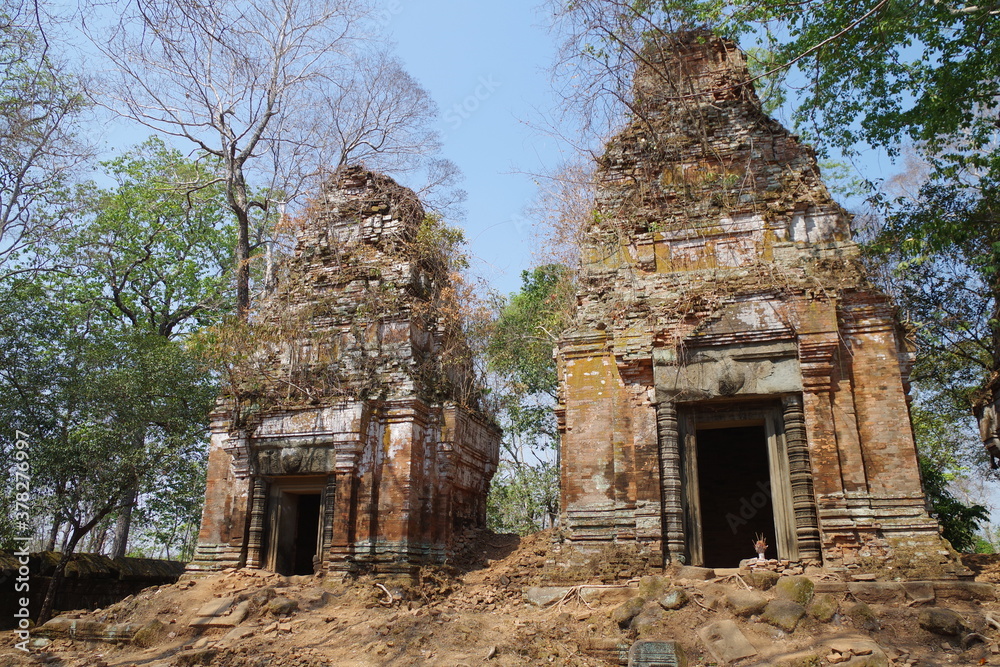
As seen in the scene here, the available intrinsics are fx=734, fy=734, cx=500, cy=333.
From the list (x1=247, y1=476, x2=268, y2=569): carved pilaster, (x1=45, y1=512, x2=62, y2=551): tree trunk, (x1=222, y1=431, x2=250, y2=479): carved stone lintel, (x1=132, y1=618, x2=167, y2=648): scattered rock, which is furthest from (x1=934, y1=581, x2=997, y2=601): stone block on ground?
(x1=45, y1=512, x2=62, y2=551): tree trunk

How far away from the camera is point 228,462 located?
11719 millimetres

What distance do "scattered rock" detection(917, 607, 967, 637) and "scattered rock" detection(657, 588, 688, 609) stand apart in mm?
2047

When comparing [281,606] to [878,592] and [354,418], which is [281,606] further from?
[878,592]

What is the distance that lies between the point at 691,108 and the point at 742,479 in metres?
6.33

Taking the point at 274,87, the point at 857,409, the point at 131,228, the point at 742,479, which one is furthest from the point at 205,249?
the point at 857,409

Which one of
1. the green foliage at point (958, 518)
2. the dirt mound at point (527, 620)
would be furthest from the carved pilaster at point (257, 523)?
the green foliage at point (958, 518)

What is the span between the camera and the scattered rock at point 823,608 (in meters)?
6.63

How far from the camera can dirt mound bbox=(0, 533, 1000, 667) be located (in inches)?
253

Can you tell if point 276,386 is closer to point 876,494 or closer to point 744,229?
point 744,229

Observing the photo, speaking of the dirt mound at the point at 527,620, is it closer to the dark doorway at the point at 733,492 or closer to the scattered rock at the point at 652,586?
the scattered rock at the point at 652,586

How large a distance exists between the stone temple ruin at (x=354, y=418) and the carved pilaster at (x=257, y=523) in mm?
19

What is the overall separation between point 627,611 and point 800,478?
8.82 feet

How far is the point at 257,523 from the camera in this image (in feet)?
36.3

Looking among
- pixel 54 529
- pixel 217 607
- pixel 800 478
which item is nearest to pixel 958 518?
pixel 800 478
